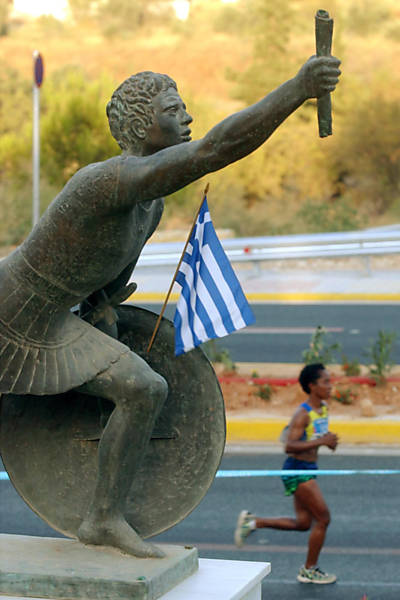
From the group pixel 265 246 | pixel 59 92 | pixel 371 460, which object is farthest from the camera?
pixel 59 92

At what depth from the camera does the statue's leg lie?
461cm

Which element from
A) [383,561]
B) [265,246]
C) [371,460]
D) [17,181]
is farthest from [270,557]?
[17,181]

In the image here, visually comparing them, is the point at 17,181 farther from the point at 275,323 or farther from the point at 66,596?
the point at 66,596

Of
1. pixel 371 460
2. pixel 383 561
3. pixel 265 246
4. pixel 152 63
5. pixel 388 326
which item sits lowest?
pixel 383 561

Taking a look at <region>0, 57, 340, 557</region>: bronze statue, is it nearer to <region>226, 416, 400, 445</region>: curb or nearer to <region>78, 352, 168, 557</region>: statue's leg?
<region>78, 352, 168, 557</region>: statue's leg

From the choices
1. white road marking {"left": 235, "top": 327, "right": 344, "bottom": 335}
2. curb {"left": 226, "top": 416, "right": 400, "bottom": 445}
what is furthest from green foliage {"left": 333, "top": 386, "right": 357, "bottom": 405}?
white road marking {"left": 235, "top": 327, "right": 344, "bottom": 335}

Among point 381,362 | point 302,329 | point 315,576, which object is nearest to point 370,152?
point 302,329

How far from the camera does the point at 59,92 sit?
36094 millimetres

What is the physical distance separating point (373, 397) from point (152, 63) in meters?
52.8

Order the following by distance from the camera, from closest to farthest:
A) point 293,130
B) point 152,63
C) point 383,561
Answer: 1. point 383,561
2. point 293,130
3. point 152,63

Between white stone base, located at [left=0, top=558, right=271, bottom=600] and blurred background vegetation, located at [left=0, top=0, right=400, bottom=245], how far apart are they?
2139 cm

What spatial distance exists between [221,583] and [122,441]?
70 centimetres

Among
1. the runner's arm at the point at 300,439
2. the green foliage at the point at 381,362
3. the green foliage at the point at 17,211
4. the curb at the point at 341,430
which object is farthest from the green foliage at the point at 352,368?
the green foliage at the point at 17,211

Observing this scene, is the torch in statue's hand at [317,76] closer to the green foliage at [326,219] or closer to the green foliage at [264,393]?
the green foliage at [264,393]
